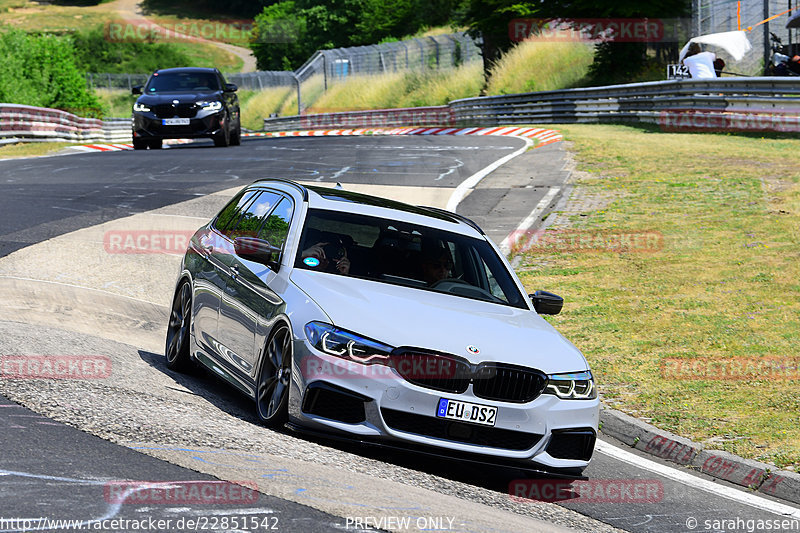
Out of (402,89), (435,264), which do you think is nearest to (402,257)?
(435,264)

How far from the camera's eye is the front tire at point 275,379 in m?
6.91

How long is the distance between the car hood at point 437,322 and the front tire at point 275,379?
1.11 ft

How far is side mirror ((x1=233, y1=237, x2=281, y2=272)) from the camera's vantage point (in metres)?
7.68

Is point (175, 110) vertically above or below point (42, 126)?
above

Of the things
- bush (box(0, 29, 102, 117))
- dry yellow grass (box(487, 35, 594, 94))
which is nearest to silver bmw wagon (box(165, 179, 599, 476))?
dry yellow grass (box(487, 35, 594, 94))

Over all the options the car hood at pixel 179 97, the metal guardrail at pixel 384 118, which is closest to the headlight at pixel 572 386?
the car hood at pixel 179 97

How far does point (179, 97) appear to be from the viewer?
27031mm

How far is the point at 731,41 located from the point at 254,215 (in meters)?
28.5

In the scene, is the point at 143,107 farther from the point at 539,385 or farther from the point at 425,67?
the point at 425,67

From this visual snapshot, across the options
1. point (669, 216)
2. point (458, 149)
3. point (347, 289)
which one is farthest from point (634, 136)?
point (347, 289)

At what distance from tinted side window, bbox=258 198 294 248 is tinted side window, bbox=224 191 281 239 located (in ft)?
0.43

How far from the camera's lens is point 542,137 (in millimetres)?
29719

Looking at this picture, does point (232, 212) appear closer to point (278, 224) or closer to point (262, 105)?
point (278, 224)

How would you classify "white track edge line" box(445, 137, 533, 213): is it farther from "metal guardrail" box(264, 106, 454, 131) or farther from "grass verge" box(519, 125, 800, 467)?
"metal guardrail" box(264, 106, 454, 131)
